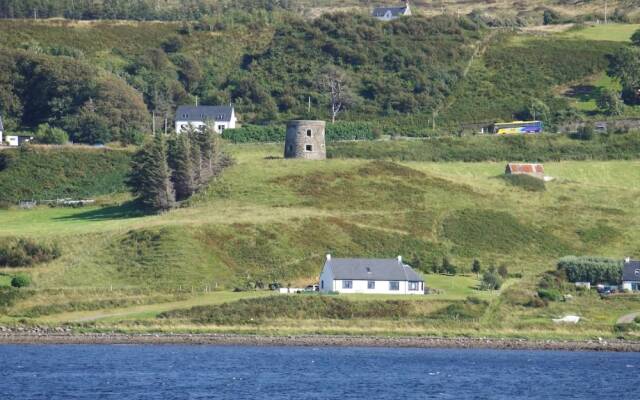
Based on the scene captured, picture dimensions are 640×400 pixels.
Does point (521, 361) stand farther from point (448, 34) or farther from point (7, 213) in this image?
point (448, 34)

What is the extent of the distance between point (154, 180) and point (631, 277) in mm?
38419

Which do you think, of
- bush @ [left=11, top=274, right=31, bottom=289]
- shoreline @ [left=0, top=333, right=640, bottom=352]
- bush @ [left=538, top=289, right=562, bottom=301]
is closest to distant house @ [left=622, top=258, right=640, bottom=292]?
bush @ [left=538, top=289, right=562, bottom=301]

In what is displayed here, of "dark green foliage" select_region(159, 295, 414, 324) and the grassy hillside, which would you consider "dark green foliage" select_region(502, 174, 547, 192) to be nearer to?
the grassy hillside

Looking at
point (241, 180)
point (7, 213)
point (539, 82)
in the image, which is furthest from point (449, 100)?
point (7, 213)

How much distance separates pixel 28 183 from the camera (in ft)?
452

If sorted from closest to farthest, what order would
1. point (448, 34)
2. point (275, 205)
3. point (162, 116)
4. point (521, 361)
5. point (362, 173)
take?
point (521, 361)
point (275, 205)
point (362, 173)
point (162, 116)
point (448, 34)

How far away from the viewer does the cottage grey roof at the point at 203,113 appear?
162 meters

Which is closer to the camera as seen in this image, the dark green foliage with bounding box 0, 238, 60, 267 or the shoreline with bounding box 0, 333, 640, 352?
the shoreline with bounding box 0, 333, 640, 352

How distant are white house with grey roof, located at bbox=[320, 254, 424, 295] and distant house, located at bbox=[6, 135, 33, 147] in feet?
185

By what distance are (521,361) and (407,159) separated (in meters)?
62.1

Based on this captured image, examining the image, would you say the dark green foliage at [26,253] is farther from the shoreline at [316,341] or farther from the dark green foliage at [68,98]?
the dark green foliage at [68,98]

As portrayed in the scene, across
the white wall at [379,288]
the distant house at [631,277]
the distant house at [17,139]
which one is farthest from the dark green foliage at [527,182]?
the distant house at [17,139]

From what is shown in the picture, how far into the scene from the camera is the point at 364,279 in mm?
102312

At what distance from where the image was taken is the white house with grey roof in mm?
101875
